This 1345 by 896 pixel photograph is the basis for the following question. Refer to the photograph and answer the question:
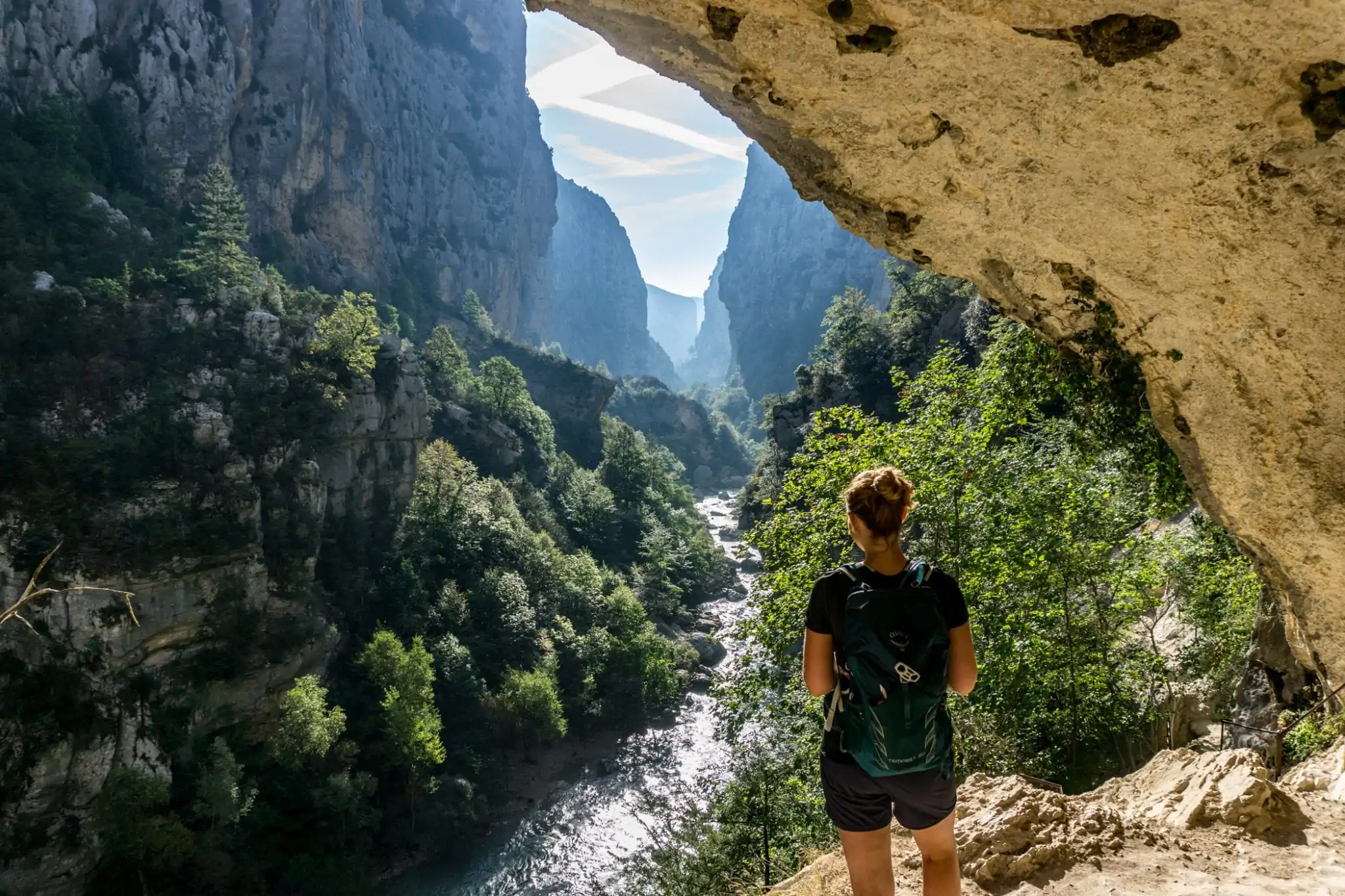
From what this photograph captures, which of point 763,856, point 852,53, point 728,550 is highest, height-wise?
point 852,53

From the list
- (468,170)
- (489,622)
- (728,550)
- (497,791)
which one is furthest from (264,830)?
(468,170)

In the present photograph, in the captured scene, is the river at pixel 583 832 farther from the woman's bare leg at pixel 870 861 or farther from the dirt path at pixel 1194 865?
the woman's bare leg at pixel 870 861

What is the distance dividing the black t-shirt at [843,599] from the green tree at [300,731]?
25.0m

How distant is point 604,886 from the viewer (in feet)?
67.4

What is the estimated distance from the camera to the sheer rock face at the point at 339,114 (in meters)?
42.1

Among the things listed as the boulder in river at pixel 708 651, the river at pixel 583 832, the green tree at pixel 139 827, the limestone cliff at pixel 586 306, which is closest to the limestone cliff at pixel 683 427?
the limestone cliff at pixel 586 306

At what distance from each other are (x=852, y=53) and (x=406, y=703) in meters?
27.1

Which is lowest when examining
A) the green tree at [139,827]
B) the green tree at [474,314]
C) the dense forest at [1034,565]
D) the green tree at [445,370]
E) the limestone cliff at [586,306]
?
the limestone cliff at [586,306]

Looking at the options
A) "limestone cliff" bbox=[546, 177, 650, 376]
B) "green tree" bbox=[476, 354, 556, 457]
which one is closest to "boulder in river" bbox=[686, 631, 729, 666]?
"green tree" bbox=[476, 354, 556, 457]

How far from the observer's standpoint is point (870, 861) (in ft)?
9.69

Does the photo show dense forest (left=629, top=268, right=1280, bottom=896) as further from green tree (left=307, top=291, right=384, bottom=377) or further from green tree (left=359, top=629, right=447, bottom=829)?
green tree (left=307, top=291, right=384, bottom=377)

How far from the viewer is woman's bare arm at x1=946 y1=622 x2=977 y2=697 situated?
2730 millimetres

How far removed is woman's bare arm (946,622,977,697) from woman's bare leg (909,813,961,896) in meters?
0.57

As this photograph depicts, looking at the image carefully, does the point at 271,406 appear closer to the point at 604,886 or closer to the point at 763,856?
the point at 604,886
